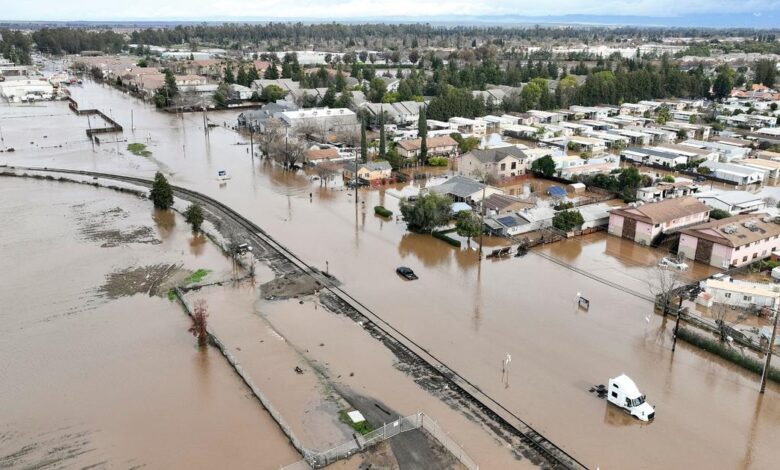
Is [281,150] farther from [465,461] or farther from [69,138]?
[465,461]

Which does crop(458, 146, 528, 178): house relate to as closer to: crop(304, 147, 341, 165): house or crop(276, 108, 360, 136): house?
crop(304, 147, 341, 165): house

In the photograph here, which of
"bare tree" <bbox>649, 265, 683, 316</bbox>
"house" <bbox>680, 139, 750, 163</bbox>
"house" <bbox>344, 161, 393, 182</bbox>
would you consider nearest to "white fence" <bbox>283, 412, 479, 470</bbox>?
"bare tree" <bbox>649, 265, 683, 316</bbox>

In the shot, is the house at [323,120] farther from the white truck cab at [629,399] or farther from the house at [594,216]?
the white truck cab at [629,399]

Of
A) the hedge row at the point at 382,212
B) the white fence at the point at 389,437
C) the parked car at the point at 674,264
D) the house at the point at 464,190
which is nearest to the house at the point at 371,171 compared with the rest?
the house at the point at 464,190

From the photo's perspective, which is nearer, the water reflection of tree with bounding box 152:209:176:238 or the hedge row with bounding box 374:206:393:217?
the water reflection of tree with bounding box 152:209:176:238

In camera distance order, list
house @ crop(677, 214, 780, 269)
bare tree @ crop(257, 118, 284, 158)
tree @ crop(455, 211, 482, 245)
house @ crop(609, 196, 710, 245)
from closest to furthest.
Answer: house @ crop(677, 214, 780, 269) → tree @ crop(455, 211, 482, 245) → house @ crop(609, 196, 710, 245) → bare tree @ crop(257, 118, 284, 158)

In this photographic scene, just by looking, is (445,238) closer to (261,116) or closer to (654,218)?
(654,218)

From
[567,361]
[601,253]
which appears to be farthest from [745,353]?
[601,253]

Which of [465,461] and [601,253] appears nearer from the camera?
[465,461]
